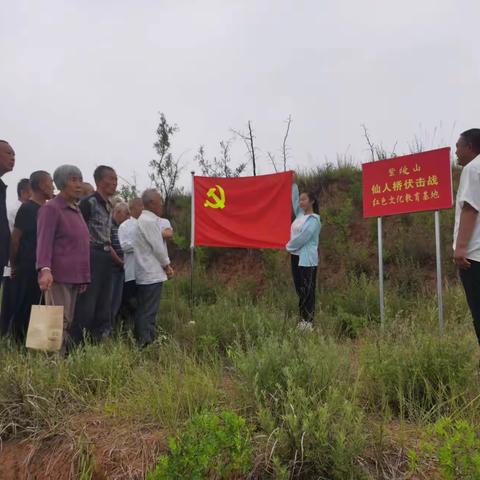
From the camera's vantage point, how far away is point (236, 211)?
7.71 m

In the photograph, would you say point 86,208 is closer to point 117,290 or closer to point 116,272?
point 116,272

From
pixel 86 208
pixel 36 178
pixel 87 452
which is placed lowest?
pixel 87 452

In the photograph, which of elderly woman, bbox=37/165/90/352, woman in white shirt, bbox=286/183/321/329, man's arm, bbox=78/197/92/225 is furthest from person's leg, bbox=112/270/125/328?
woman in white shirt, bbox=286/183/321/329

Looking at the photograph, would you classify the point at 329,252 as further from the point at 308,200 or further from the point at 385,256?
the point at 308,200

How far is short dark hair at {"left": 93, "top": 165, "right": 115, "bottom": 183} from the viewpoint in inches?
183

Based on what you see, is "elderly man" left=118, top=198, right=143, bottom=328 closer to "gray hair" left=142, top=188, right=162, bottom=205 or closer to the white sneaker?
"gray hair" left=142, top=188, right=162, bottom=205

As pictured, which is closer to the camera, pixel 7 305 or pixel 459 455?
pixel 459 455

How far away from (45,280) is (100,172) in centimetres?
123

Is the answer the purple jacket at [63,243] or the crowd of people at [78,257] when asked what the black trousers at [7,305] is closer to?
the crowd of people at [78,257]

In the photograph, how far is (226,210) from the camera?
7.71 metres

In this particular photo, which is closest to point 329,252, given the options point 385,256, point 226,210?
point 385,256

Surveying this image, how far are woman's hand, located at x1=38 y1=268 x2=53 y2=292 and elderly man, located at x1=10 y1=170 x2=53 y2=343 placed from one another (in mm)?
842

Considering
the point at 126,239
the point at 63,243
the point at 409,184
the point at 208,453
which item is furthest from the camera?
the point at 409,184

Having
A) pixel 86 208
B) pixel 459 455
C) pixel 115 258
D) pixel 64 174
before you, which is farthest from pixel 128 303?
pixel 459 455
